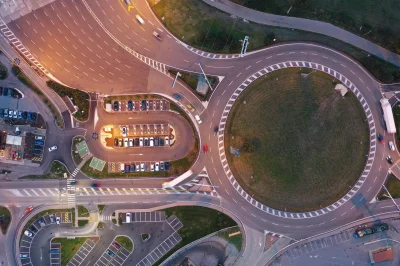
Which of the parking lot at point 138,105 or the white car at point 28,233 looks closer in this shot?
the white car at point 28,233

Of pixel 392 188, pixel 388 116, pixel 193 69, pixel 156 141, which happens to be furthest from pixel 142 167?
pixel 392 188

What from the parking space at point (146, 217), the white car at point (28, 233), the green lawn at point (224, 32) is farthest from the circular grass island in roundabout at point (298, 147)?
the white car at point (28, 233)

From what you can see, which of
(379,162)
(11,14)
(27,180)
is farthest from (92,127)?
(379,162)

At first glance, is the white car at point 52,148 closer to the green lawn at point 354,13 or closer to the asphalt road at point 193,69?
the asphalt road at point 193,69

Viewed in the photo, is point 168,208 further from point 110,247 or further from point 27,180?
point 27,180

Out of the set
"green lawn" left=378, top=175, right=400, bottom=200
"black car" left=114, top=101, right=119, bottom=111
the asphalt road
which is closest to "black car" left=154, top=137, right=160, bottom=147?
the asphalt road

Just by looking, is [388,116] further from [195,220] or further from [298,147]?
[195,220]

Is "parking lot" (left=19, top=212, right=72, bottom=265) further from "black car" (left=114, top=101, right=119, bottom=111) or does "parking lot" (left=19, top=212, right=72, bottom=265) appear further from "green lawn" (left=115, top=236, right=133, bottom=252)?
"black car" (left=114, top=101, right=119, bottom=111)

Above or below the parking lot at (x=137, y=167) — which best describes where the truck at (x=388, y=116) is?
above
